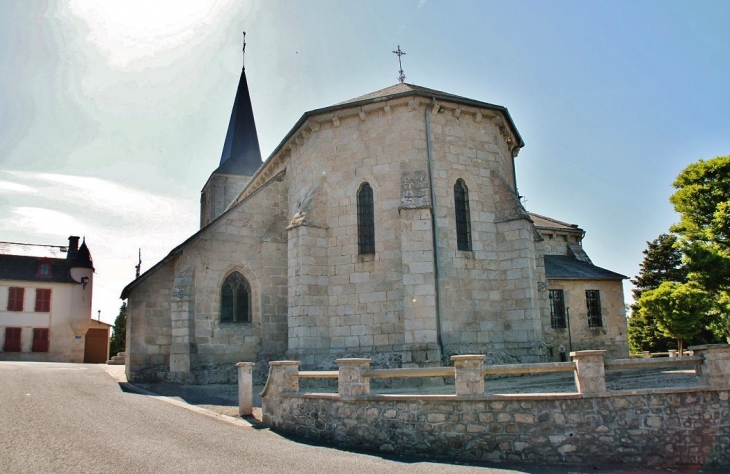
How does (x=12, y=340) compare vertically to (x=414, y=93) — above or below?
below

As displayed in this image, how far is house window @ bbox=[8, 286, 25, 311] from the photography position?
3303 centimetres

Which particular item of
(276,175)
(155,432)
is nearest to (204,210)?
(276,175)

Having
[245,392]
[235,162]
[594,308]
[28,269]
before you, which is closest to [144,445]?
[245,392]

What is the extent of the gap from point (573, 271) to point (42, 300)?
3213 centimetres

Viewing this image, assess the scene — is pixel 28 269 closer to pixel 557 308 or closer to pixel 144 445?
pixel 144 445

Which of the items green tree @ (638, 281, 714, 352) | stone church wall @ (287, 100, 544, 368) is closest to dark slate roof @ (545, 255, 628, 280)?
green tree @ (638, 281, 714, 352)

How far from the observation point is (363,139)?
1527cm

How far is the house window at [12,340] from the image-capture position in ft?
107

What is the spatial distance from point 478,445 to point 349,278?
730cm

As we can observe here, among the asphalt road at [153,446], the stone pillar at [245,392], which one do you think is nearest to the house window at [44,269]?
the asphalt road at [153,446]

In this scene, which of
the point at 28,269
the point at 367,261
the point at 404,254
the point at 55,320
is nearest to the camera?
the point at 404,254

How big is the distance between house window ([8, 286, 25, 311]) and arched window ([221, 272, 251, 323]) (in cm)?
2388

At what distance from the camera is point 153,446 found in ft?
26.0

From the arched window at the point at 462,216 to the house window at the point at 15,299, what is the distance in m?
30.9
